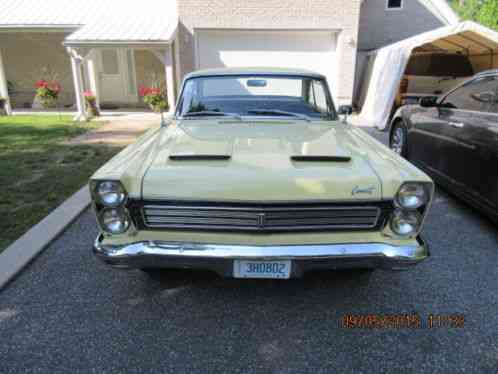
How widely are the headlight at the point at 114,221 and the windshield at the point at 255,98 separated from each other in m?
1.53

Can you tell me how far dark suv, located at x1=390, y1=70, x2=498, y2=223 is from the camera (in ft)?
12.1

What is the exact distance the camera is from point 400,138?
6223 millimetres

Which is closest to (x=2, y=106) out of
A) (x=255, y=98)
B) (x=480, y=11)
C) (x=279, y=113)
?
(x=255, y=98)

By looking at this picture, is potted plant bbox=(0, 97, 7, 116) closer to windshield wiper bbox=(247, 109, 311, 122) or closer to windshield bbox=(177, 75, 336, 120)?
windshield bbox=(177, 75, 336, 120)

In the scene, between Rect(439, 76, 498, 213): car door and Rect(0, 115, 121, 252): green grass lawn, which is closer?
Rect(439, 76, 498, 213): car door

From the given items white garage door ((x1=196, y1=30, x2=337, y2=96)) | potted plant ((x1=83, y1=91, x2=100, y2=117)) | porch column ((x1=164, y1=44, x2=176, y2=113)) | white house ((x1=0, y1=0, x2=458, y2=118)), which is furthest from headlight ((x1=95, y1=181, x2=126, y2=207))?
white garage door ((x1=196, y1=30, x2=337, y2=96))

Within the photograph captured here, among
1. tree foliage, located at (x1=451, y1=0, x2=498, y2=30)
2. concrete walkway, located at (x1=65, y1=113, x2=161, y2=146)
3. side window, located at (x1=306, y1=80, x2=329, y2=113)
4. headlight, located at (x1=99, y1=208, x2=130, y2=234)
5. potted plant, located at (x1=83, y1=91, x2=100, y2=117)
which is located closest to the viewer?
headlight, located at (x1=99, y1=208, x2=130, y2=234)

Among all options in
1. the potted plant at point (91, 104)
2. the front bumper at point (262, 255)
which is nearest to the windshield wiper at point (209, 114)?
the front bumper at point (262, 255)

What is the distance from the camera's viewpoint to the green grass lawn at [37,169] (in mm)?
4188

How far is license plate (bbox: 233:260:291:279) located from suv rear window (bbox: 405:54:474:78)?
1077cm

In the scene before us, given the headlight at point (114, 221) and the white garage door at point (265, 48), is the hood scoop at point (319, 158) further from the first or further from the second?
the white garage door at point (265, 48)

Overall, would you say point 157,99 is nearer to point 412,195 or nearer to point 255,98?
point 255,98

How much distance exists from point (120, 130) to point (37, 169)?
379 centimetres

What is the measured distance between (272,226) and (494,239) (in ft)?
9.00
